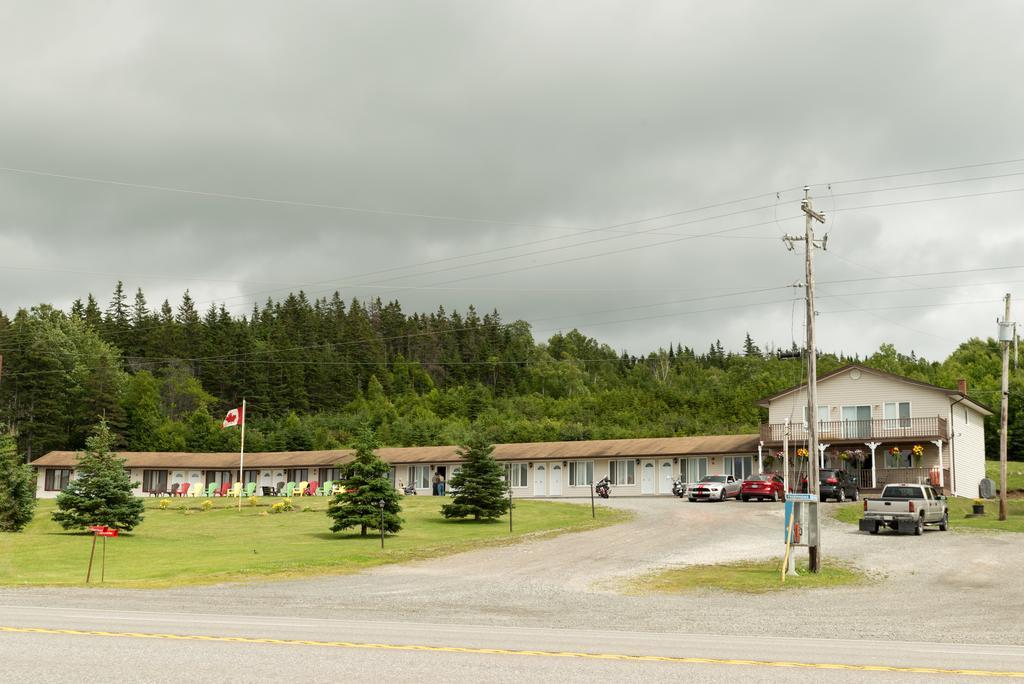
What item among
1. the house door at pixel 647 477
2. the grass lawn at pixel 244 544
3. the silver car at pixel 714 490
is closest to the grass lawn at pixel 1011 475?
the silver car at pixel 714 490

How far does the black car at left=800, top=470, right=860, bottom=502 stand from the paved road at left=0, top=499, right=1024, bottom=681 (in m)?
14.2

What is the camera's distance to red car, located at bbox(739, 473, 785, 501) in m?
50.9

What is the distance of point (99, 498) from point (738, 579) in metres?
25.8

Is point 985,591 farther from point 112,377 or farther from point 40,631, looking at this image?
point 112,377

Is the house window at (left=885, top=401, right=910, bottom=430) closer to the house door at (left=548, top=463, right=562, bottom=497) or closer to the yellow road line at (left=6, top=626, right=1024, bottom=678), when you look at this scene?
the house door at (left=548, top=463, right=562, bottom=497)

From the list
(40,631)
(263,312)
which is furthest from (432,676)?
(263,312)

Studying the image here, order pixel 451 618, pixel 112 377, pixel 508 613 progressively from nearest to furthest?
Result: pixel 451 618, pixel 508 613, pixel 112 377

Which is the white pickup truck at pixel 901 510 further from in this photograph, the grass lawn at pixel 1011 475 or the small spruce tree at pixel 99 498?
the small spruce tree at pixel 99 498

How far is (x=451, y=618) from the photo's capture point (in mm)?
18484

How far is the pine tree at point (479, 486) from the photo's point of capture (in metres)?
43.3

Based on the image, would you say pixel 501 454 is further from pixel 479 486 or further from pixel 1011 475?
pixel 1011 475

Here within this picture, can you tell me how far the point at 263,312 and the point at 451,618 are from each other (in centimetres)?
15959

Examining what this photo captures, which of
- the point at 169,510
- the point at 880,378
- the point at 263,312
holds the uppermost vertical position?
the point at 263,312

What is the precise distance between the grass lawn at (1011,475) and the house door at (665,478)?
19134mm
